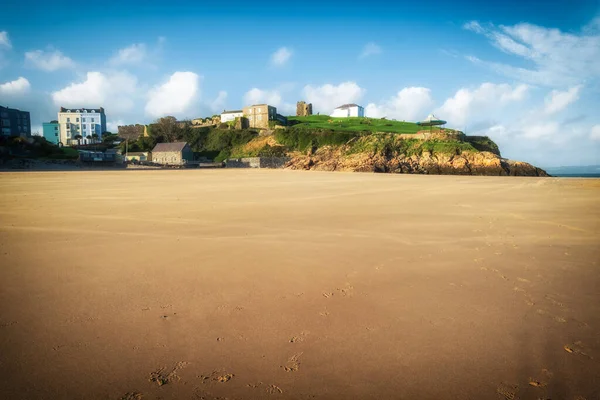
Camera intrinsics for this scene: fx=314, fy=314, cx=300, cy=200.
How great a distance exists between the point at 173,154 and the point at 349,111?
69297 millimetres

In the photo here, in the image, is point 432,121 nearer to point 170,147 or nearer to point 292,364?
point 170,147

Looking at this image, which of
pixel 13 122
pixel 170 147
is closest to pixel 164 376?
pixel 170 147

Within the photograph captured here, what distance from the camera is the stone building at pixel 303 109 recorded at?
103m

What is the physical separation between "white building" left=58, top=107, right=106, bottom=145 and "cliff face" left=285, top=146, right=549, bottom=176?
80.9m

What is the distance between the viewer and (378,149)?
52.5 metres

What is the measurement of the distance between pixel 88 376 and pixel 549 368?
3330 millimetres

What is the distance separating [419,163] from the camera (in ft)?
159

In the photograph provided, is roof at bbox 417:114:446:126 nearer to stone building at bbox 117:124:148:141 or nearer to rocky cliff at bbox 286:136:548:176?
rocky cliff at bbox 286:136:548:176

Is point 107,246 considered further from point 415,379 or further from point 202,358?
point 415,379

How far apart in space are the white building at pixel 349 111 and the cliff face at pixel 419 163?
5925 cm

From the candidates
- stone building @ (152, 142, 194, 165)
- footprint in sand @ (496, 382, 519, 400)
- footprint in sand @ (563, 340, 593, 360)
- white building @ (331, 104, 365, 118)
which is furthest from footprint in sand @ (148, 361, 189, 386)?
white building @ (331, 104, 365, 118)

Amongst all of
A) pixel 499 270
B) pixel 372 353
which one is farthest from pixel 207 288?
pixel 499 270

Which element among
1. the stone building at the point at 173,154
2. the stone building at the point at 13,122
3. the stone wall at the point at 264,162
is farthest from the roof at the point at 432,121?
the stone building at the point at 13,122

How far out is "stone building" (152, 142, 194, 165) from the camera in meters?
62.2
